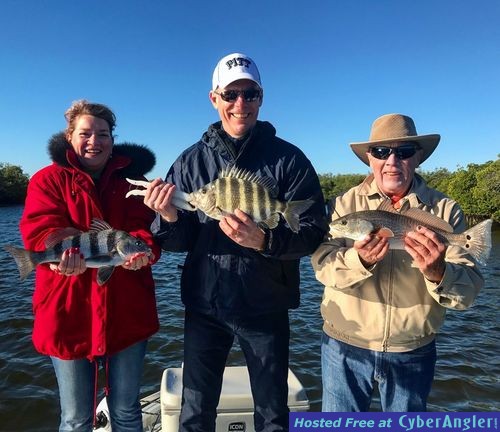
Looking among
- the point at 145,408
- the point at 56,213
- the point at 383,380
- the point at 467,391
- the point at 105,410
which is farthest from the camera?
the point at 467,391

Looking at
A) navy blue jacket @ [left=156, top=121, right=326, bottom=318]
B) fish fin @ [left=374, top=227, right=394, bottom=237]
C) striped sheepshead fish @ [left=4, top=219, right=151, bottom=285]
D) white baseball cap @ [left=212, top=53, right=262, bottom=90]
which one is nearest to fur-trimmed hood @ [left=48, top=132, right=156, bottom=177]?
navy blue jacket @ [left=156, top=121, right=326, bottom=318]

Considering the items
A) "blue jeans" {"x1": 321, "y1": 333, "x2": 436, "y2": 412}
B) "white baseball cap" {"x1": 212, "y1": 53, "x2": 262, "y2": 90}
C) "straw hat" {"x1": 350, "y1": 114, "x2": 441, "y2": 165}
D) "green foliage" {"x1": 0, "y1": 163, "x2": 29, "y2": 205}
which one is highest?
"green foliage" {"x1": 0, "y1": 163, "x2": 29, "y2": 205}

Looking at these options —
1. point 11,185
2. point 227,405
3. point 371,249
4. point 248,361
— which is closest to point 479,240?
point 371,249

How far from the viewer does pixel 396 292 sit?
368cm

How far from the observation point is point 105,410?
195 inches

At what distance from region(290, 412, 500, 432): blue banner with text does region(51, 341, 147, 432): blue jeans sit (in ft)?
5.43

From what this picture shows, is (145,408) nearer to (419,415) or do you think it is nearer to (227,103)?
(419,415)

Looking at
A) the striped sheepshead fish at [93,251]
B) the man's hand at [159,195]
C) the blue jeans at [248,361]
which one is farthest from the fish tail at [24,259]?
the blue jeans at [248,361]

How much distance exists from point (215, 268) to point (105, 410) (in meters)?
2.75

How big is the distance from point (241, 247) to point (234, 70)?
1730 millimetres

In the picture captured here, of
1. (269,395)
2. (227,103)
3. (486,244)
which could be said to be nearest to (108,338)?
(269,395)

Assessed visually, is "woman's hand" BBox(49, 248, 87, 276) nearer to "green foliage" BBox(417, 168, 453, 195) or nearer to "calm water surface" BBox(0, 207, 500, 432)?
"calm water surface" BBox(0, 207, 500, 432)

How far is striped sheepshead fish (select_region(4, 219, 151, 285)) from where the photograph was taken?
3787 millimetres

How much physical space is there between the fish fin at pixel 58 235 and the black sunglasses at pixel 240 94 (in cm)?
201
